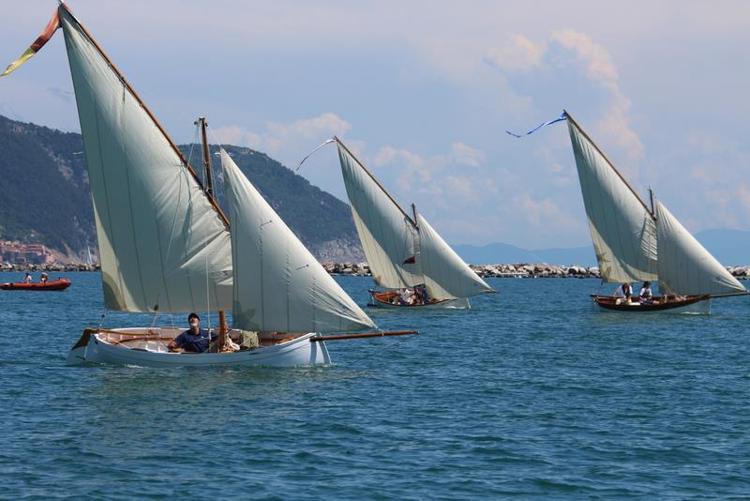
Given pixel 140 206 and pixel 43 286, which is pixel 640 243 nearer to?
pixel 140 206

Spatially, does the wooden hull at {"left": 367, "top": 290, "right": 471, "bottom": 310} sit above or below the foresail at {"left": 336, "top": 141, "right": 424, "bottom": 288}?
below

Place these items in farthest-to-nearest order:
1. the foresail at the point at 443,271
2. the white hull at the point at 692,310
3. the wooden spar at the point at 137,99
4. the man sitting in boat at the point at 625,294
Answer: the foresail at the point at 443,271 < the man sitting in boat at the point at 625,294 < the white hull at the point at 692,310 < the wooden spar at the point at 137,99

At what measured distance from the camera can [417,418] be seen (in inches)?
1350

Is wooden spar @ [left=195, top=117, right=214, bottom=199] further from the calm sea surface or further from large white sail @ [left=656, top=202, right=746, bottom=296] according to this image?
large white sail @ [left=656, top=202, right=746, bottom=296]

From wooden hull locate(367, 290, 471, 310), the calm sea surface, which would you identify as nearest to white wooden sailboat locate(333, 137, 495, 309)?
wooden hull locate(367, 290, 471, 310)

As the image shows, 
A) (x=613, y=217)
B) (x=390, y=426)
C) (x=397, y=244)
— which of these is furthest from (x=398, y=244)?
(x=390, y=426)

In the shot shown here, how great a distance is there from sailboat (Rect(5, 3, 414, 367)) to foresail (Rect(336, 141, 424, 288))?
3952 centimetres

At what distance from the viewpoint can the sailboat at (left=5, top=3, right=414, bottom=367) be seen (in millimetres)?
40875

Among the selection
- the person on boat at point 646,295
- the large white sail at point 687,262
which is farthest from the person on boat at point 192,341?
the person on boat at point 646,295

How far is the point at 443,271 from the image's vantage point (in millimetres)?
82875

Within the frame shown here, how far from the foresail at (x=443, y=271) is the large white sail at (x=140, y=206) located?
132 feet

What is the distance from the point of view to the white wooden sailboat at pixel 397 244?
81625mm

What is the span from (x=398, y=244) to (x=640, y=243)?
16566 mm

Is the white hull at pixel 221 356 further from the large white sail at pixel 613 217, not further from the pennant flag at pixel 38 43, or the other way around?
the large white sail at pixel 613 217
